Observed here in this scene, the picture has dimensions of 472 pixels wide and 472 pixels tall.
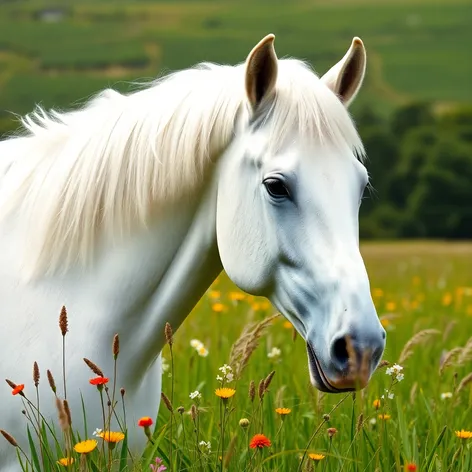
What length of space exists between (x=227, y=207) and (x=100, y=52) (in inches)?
5318

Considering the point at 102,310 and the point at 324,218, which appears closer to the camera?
the point at 324,218

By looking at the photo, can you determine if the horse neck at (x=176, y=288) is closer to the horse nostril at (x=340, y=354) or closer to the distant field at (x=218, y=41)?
the horse nostril at (x=340, y=354)

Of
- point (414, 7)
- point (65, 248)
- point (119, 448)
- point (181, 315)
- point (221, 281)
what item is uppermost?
point (65, 248)

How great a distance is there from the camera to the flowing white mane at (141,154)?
2725 millimetres

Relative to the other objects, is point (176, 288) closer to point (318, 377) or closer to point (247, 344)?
point (247, 344)

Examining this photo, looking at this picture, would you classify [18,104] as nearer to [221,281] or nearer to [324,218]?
[221,281]

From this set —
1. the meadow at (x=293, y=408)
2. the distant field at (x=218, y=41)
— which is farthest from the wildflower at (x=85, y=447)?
the distant field at (x=218, y=41)

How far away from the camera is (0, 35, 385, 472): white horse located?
2.60 m

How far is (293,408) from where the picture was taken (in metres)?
3.98

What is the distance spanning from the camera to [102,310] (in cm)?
284

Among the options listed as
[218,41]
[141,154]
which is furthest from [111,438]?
[218,41]

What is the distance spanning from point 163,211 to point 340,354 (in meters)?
0.82

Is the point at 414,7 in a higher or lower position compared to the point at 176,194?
lower

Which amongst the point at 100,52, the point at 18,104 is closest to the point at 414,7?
the point at 100,52
